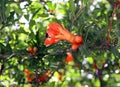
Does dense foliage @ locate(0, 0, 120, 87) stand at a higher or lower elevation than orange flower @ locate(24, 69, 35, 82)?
higher

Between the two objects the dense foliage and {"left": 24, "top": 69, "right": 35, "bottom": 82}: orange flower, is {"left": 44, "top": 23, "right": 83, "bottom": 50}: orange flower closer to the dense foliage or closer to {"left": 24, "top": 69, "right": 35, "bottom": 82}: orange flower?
the dense foliage

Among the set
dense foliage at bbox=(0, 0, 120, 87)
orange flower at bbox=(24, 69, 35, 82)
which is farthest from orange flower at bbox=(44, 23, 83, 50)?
orange flower at bbox=(24, 69, 35, 82)

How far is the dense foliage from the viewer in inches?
73.8

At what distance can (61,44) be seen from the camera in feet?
6.55

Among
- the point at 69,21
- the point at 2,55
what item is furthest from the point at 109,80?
the point at 2,55

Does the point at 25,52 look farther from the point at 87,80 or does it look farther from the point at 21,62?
the point at 87,80

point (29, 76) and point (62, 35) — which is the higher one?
point (62, 35)

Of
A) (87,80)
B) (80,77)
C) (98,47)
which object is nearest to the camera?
(98,47)

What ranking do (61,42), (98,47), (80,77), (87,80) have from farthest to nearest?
(80,77)
(87,80)
(61,42)
(98,47)

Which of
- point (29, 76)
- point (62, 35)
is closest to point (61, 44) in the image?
point (62, 35)

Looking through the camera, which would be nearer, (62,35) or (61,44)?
(62,35)

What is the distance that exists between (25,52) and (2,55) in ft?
0.62

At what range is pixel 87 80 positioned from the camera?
2504 mm

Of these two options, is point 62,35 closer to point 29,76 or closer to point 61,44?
point 61,44
